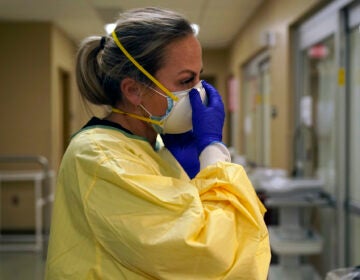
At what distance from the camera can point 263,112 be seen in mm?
5598

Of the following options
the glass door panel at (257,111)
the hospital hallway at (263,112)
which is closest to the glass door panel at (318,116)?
the hospital hallway at (263,112)

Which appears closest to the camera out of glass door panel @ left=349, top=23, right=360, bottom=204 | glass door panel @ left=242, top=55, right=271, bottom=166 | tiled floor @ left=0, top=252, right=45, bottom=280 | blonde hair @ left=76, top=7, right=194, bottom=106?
blonde hair @ left=76, top=7, right=194, bottom=106

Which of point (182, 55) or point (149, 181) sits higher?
point (182, 55)

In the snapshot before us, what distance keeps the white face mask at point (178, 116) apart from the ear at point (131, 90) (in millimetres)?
42

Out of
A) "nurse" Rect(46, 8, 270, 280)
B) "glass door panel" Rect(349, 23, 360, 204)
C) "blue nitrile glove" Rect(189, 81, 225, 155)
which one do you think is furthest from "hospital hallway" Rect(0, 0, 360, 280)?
"blue nitrile glove" Rect(189, 81, 225, 155)

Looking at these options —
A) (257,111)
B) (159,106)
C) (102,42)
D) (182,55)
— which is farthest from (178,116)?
(257,111)

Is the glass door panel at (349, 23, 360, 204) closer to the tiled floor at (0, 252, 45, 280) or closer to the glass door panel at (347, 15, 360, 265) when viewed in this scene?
the glass door panel at (347, 15, 360, 265)

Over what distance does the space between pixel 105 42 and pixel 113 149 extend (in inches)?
12.4

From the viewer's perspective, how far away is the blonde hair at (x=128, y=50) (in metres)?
1.07

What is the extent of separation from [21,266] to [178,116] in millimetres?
3809

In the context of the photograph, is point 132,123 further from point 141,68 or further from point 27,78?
point 27,78

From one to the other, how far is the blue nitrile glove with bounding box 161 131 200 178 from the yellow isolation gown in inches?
8.8

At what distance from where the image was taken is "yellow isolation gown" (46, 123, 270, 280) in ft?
2.94

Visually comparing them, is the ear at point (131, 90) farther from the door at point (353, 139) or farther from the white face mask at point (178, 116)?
the door at point (353, 139)
